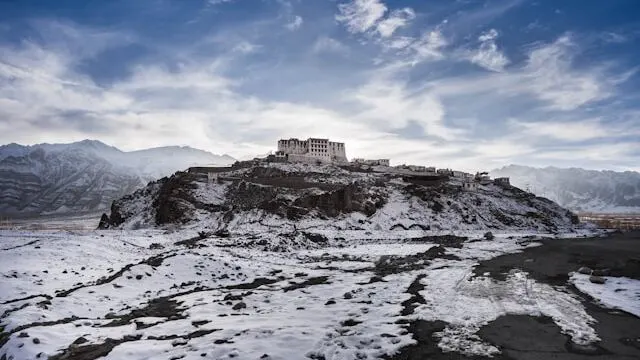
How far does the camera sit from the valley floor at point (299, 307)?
39.9ft

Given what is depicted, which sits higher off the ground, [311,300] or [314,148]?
[314,148]

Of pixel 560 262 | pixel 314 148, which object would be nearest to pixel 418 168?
pixel 314 148

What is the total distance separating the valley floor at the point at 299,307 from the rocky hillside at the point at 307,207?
28.7 metres

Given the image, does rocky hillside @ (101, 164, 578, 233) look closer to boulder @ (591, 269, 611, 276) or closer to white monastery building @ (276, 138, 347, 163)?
white monastery building @ (276, 138, 347, 163)

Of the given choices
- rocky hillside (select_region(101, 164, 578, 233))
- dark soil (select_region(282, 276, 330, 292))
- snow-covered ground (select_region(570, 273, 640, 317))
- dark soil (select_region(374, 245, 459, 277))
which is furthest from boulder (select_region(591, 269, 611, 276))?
rocky hillside (select_region(101, 164, 578, 233))

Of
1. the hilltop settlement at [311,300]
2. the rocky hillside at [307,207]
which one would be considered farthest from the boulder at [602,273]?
the rocky hillside at [307,207]

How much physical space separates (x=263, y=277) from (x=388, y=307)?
38.9 feet

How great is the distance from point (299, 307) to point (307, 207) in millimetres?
50683

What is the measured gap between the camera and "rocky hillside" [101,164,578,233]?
65.1 metres

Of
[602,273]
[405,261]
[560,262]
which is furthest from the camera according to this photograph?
[405,261]

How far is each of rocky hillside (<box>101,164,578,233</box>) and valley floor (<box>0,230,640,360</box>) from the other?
28.7 metres

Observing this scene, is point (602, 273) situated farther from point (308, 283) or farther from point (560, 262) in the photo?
point (308, 283)

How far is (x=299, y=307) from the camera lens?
59.4ft

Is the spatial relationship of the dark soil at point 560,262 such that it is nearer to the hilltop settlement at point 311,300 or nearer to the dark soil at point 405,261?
the hilltop settlement at point 311,300
